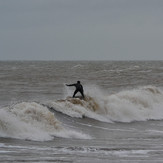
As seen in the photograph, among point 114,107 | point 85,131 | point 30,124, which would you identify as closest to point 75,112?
point 114,107

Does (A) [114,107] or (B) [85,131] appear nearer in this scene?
(B) [85,131]

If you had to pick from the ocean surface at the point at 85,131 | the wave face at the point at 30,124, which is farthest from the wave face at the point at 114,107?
the wave face at the point at 30,124

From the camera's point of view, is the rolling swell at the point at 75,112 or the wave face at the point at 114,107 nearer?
the rolling swell at the point at 75,112

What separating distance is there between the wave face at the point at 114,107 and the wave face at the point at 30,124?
152 inches

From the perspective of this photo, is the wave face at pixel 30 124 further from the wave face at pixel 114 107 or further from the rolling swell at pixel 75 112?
the wave face at pixel 114 107

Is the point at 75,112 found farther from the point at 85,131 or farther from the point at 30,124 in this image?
the point at 30,124

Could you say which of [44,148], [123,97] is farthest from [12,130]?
[123,97]

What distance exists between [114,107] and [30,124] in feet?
27.5

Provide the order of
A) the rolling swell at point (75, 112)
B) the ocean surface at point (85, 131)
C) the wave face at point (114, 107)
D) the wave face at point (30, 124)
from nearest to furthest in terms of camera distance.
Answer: the ocean surface at point (85, 131), the wave face at point (30, 124), the rolling swell at point (75, 112), the wave face at point (114, 107)

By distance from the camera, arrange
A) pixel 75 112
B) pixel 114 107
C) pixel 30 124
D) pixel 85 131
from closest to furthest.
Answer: pixel 30 124
pixel 85 131
pixel 75 112
pixel 114 107

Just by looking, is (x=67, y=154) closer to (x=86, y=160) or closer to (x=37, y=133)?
(x=86, y=160)

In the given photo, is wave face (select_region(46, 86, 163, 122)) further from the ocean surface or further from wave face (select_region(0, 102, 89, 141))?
wave face (select_region(0, 102, 89, 141))

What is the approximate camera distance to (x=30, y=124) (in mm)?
16828

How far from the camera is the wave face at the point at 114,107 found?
22328mm
